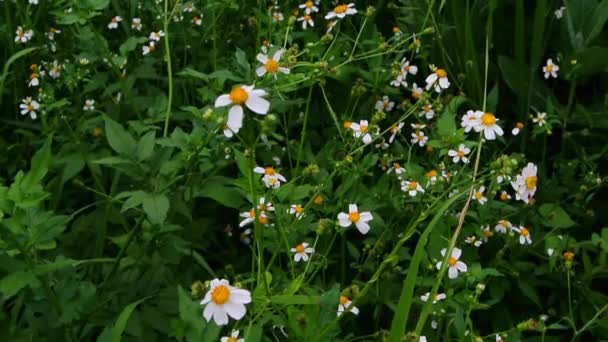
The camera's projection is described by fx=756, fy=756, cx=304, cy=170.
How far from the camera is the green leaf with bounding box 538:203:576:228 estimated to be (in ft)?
5.94

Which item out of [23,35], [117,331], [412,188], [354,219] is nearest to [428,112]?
[412,188]

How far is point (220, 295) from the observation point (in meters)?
1.01

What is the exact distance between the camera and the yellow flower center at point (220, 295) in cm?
100

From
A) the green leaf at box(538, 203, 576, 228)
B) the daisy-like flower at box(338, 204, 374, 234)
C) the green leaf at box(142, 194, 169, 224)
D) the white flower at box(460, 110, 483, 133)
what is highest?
the green leaf at box(142, 194, 169, 224)

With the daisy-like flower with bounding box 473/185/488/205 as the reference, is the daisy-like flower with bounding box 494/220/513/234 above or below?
below

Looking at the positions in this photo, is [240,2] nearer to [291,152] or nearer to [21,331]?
[291,152]

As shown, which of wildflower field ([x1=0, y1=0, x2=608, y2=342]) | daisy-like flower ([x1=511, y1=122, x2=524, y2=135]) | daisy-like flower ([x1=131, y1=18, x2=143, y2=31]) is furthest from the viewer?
daisy-like flower ([x1=131, y1=18, x2=143, y2=31])

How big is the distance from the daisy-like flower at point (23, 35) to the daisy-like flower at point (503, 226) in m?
1.50

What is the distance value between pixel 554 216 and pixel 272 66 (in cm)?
82

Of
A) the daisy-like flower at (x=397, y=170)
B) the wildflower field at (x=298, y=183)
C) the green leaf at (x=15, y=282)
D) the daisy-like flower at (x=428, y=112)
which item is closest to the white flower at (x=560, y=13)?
the wildflower field at (x=298, y=183)

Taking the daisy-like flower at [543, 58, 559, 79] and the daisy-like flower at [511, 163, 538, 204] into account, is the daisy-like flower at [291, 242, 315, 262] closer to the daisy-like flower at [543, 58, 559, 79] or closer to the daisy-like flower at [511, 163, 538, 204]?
the daisy-like flower at [511, 163, 538, 204]

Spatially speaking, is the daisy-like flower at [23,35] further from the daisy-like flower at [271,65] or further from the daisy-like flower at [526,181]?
the daisy-like flower at [526,181]

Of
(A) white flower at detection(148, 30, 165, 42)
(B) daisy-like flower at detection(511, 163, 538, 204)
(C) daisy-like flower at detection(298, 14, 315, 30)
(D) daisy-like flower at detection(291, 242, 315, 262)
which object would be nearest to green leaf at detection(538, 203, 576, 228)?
(B) daisy-like flower at detection(511, 163, 538, 204)

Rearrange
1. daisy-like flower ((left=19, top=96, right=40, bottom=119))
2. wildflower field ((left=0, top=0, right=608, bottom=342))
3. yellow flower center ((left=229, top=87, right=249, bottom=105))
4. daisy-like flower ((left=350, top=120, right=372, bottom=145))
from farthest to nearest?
daisy-like flower ((left=19, top=96, right=40, bottom=119)) < daisy-like flower ((left=350, top=120, right=372, bottom=145)) < wildflower field ((left=0, top=0, right=608, bottom=342)) < yellow flower center ((left=229, top=87, right=249, bottom=105))
